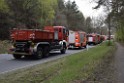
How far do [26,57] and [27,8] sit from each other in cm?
3931

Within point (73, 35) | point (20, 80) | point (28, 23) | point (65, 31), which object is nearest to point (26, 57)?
point (65, 31)

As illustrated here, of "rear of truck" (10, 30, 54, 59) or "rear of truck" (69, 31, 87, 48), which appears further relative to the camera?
"rear of truck" (69, 31, 87, 48)

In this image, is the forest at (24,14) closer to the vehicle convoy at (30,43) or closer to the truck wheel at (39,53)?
the vehicle convoy at (30,43)

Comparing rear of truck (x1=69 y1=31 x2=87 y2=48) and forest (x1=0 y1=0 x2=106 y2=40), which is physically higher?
forest (x1=0 y1=0 x2=106 y2=40)

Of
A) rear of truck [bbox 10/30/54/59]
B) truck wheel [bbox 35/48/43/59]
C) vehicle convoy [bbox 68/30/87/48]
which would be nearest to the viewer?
rear of truck [bbox 10/30/54/59]

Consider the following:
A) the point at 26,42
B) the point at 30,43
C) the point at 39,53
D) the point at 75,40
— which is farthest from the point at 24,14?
the point at 30,43

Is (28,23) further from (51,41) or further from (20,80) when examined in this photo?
(20,80)

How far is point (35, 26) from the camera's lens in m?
66.2

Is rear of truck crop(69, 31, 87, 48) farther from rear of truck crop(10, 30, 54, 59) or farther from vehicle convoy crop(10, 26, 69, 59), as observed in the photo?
rear of truck crop(10, 30, 54, 59)

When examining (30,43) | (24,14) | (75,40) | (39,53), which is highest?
(24,14)

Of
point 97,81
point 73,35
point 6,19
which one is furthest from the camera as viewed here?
point 6,19

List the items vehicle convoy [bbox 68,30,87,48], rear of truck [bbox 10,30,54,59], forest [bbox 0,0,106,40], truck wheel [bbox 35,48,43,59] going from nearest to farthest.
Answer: rear of truck [bbox 10,30,54,59] → truck wheel [bbox 35,48,43,59] → vehicle convoy [bbox 68,30,87,48] → forest [bbox 0,0,106,40]

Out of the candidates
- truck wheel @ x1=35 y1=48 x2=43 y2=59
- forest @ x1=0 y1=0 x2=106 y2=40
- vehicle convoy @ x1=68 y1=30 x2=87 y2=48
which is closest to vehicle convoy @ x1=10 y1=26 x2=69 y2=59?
truck wheel @ x1=35 y1=48 x2=43 y2=59

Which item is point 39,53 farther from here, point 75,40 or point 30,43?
point 75,40
